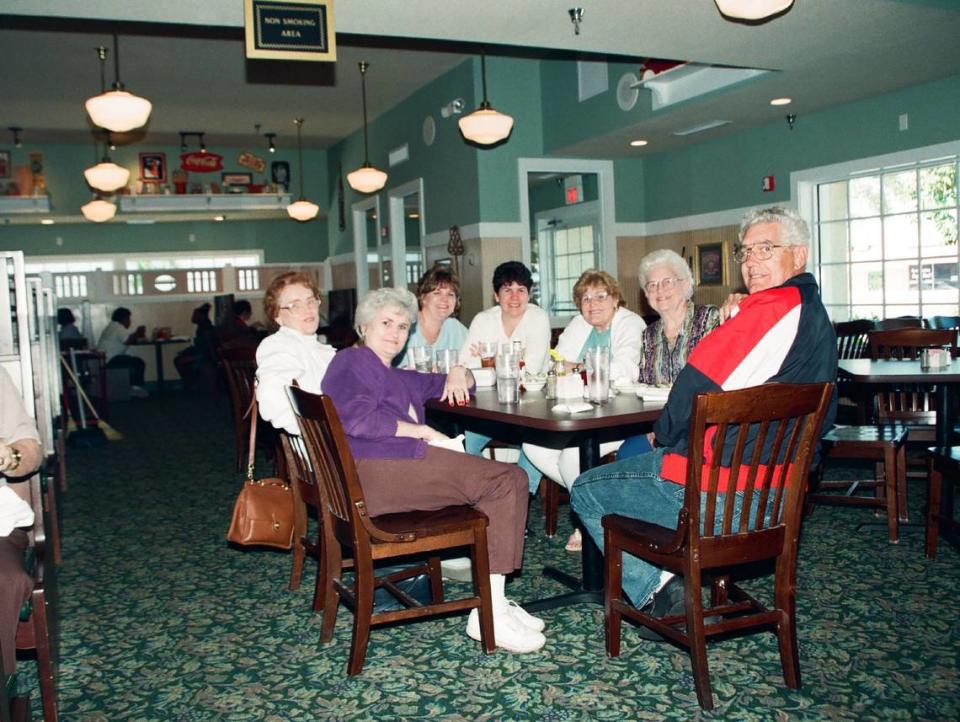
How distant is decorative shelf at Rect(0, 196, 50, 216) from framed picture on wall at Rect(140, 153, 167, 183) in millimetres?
1564

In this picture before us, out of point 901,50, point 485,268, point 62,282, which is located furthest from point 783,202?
point 62,282

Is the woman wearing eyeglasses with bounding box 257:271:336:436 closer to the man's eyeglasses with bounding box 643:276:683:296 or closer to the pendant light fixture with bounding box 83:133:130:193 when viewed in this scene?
the man's eyeglasses with bounding box 643:276:683:296

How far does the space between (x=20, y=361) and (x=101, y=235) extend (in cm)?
1360

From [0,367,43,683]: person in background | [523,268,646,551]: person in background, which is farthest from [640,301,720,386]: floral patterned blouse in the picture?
[0,367,43,683]: person in background

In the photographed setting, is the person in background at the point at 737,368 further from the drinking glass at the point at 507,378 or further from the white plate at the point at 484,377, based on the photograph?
the white plate at the point at 484,377

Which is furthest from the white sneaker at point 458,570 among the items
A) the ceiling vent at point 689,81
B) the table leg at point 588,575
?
the ceiling vent at point 689,81

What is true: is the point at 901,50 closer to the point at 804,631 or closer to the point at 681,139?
the point at 681,139

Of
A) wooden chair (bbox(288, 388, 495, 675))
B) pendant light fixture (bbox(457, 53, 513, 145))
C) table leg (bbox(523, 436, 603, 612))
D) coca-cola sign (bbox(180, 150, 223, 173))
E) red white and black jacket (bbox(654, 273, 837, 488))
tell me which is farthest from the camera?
coca-cola sign (bbox(180, 150, 223, 173))

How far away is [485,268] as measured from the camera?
9102 millimetres

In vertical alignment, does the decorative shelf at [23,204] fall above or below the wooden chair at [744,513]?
above

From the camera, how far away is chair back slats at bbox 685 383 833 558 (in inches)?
88.9

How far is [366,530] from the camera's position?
8.80 ft

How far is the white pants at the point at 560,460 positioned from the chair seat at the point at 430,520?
0.90 m

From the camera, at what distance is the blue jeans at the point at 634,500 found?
2629 millimetres
